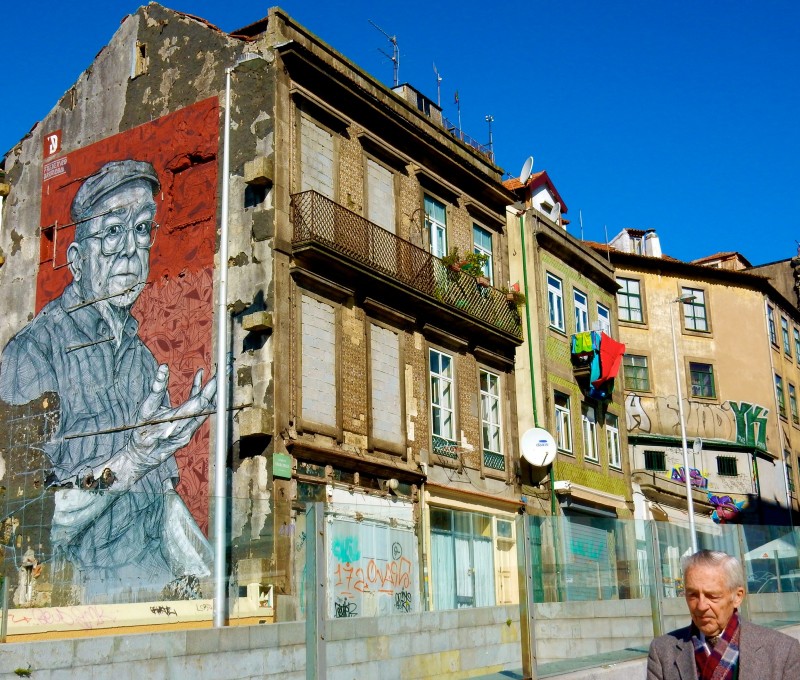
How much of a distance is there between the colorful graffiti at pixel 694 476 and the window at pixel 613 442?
34.2 feet

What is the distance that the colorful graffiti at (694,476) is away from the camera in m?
45.7

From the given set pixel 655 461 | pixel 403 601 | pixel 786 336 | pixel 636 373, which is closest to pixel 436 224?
pixel 403 601

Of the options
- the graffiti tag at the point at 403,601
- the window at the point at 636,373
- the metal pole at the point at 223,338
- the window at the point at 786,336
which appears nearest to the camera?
the graffiti tag at the point at 403,601

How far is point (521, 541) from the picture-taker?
12523 millimetres

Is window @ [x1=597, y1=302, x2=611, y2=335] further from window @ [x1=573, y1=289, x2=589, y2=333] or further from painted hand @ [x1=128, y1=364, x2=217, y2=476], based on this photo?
painted hand @ [x1=128, y1=364, x2=217, y2=476]

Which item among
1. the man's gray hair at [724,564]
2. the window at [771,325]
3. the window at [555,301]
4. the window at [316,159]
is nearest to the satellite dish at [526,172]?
the window at [555,301]

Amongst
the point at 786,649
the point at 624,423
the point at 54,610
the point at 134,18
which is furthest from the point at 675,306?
the point at 786,649

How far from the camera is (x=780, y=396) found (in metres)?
51.5

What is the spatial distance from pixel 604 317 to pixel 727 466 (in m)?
12.9

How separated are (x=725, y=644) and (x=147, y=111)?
77.2 feet

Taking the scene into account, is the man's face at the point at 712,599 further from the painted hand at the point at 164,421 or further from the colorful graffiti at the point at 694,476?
the colorful graffiti at the point at 694,476

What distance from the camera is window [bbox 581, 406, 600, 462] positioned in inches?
1331

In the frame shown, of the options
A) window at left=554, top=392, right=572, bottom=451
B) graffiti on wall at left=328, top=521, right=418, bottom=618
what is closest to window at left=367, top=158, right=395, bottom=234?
window at left=554, top=392, right=572, bottom=451

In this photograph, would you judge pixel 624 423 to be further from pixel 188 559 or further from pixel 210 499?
pixel 188 559
